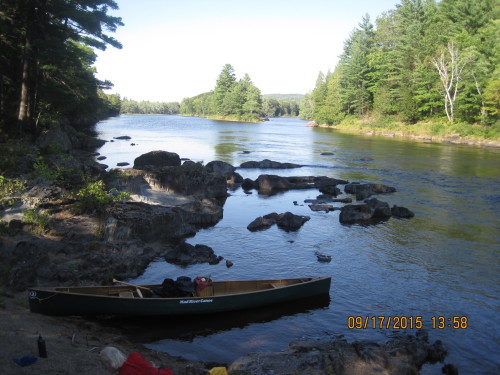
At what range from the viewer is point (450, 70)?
69.4 m

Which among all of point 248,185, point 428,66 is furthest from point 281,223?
point 428,66

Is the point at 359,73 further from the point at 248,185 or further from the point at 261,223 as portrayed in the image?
the point at 261,223

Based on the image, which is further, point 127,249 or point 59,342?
point 127,249

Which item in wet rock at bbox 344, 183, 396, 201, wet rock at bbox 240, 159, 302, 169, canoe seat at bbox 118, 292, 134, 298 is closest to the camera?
canoe seat at bbox 118, 292, 134, 298

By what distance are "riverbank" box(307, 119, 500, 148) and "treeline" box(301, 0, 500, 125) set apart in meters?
2.60

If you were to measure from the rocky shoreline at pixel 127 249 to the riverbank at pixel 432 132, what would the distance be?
1506 inches

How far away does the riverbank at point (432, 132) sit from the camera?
6162 centimetres

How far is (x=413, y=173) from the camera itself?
127ft

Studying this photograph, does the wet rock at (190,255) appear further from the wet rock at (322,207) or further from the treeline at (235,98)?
the treeline at (235,98)

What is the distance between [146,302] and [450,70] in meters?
70.9

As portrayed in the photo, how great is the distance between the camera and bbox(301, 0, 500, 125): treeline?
214 ft

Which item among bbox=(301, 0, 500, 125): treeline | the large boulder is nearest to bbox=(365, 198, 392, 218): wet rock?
the large boulder

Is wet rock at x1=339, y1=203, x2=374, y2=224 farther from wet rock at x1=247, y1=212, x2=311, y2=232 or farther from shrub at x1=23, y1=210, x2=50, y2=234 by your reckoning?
shrub at x1=23, y1=210, x2=50, y2=234
